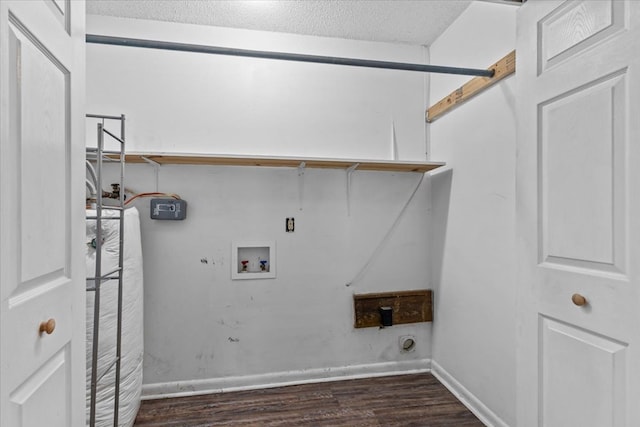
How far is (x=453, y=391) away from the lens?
2.40 m

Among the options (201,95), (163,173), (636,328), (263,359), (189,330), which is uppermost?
(201,95)

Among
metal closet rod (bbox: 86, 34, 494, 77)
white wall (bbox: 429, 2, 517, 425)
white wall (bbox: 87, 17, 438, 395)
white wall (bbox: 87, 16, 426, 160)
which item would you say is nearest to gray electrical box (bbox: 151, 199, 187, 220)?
white wall (bbox: 87, 17, 438, 395)

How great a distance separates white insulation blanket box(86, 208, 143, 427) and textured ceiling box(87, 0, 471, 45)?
1.38 metres

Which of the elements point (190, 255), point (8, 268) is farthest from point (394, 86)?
point (8, 268)

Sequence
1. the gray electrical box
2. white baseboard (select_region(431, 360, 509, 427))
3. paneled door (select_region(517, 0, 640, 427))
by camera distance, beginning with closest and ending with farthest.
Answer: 1. paneled door (select_region(517, 0, 640, 427))
2. white baseboard (select_region(431, 360, 509, 427))
3. the gray electrical box

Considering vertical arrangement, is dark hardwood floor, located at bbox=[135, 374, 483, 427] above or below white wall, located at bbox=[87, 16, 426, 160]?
below

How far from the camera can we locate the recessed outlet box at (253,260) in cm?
248

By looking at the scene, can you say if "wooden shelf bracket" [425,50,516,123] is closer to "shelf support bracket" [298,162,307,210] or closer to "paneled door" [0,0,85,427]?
"shelf support bracket" [298,162,307,210]

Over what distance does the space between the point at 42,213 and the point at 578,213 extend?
61.3 inches

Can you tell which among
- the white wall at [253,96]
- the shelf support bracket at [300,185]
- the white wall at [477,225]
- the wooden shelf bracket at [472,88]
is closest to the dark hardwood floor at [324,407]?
the white wall at [477,225]

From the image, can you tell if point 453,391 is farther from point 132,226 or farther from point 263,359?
point 132,226

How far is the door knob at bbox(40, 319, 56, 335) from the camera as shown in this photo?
2.77ft

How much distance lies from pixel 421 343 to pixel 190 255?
6.22 ft

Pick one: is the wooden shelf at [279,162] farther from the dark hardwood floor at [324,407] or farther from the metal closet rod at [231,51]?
the dark hardwood floor at [324,407]
